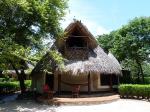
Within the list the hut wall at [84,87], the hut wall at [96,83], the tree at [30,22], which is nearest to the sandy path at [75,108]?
the tree at [30,22]

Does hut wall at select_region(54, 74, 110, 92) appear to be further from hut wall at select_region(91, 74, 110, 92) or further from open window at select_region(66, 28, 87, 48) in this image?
open window at select_region(66, 28, 87, 48)

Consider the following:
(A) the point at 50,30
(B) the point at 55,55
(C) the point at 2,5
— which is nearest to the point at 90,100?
(B) the point at 55,55

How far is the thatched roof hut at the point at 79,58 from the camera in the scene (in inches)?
899

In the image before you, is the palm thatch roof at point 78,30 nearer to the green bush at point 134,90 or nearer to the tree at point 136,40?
the green bush at point 134,90

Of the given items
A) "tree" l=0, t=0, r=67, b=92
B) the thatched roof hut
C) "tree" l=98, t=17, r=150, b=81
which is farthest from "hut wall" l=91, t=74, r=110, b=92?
"tree" l=98, t=17, r=150, b=81

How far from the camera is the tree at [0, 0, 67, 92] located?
19.9 meters

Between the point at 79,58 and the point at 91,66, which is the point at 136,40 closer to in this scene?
the point at 79,58

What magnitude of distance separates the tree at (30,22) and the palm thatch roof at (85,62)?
1380 mm

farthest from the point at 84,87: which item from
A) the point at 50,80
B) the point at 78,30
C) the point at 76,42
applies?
the point at 78,30

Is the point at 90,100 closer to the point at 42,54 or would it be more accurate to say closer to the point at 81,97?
the point at 81,97

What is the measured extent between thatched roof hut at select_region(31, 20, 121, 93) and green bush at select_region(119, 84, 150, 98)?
162 cm

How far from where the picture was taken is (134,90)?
77.2ft

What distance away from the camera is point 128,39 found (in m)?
35.2

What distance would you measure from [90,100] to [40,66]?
5.35 metres
